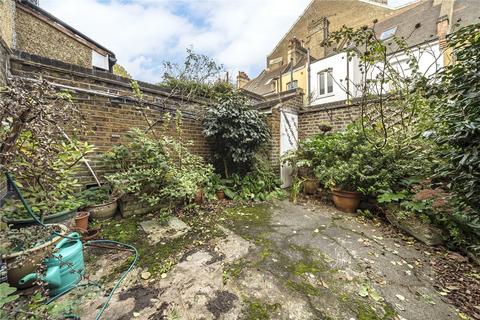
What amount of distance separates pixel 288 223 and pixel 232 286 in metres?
1.70

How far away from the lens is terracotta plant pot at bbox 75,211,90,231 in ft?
8.15

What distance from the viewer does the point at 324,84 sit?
12.5 metres

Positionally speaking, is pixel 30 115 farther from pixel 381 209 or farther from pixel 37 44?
pixel 37 44

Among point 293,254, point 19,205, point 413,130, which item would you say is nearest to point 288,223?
point 293,254

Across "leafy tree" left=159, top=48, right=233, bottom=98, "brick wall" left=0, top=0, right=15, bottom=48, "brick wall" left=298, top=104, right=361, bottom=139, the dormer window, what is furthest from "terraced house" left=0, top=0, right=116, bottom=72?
the dormer window

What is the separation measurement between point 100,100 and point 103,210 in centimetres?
186

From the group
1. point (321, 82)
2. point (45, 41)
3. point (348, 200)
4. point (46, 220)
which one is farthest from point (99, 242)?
point (321, 82)

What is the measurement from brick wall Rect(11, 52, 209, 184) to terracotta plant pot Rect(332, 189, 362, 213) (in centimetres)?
401

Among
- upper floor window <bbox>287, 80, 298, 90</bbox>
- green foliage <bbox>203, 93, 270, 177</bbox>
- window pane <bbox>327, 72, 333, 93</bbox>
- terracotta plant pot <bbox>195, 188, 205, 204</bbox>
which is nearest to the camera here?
terracotta plant pot <bbox>195, 188, 205, 204</bbox>

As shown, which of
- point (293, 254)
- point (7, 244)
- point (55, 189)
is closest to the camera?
point (7, 244)

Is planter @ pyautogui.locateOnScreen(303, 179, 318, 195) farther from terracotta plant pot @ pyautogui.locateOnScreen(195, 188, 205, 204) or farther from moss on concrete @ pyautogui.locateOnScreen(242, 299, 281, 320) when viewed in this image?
moss on concrete @ pyautogui.locateOnScreen(242, 299, 281, 320)

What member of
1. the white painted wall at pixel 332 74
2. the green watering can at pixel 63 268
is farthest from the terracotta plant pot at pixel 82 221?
the white painted wall at pixel 332 74

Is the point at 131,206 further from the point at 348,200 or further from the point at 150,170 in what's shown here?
the point at 348,200

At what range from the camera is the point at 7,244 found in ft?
4.85
